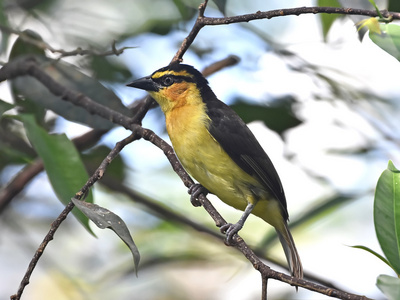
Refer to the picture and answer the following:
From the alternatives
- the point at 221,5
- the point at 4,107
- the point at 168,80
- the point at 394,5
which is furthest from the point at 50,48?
the point at 394,5

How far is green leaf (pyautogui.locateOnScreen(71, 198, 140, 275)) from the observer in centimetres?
187

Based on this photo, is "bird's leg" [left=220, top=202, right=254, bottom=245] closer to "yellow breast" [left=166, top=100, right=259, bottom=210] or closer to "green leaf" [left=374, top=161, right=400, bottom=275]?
"yellow breast" [left=166, top=100, right=259, bottom=210]

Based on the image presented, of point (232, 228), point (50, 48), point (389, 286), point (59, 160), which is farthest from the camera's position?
point (50, 48)

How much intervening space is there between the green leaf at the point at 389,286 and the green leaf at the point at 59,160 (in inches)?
55.1

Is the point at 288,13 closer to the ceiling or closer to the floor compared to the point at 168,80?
closer to the ceiling

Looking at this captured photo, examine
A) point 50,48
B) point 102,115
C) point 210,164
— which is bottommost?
point 210,164

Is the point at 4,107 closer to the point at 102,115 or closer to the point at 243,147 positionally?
the point at 102,115

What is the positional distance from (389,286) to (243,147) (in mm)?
1763

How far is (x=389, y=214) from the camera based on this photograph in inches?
69.7

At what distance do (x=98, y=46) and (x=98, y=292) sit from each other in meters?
1.78

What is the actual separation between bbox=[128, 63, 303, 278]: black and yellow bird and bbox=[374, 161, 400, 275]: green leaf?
109 cm

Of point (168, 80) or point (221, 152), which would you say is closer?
point (221, 152)

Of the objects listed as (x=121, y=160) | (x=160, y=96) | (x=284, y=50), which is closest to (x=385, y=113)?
(x=284, y=50)

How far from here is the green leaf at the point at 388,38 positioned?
1927mm
